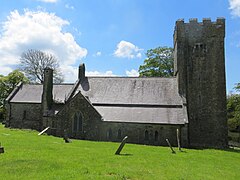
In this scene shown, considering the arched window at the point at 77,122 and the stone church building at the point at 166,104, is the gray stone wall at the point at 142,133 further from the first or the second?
the arched window at the point at 77,122

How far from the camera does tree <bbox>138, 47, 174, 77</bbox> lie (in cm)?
5344

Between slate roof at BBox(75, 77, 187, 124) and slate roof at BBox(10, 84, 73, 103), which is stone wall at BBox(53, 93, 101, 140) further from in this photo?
slate roof at BBox(10, 84, 73, 103)

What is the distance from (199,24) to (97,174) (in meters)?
29.0

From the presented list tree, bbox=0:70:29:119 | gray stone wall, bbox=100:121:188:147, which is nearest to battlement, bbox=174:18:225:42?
gray stone wall, bbox=100:121:188:147

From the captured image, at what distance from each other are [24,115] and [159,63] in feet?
99.7

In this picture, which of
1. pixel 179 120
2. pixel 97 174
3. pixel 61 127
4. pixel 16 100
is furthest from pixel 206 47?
pixel 16 100

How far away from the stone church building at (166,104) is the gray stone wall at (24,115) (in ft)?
10.5

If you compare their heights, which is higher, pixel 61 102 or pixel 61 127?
pixel 61 102

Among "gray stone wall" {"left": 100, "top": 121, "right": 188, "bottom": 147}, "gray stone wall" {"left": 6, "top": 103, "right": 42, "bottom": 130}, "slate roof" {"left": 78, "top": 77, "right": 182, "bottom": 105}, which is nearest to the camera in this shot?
"gray stone wall" {"left": 100, "top": 121, "right": 188, "bottom": 147}

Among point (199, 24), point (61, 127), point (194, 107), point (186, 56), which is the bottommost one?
point (61, 127)

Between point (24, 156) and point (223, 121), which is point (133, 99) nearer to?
point (223, 121)

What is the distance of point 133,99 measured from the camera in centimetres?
3291

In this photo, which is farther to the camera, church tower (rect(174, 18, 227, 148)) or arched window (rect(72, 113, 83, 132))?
church tower (rect(174, 18, 227, 148))

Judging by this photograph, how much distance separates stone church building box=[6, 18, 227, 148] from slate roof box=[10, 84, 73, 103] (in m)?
1.59
